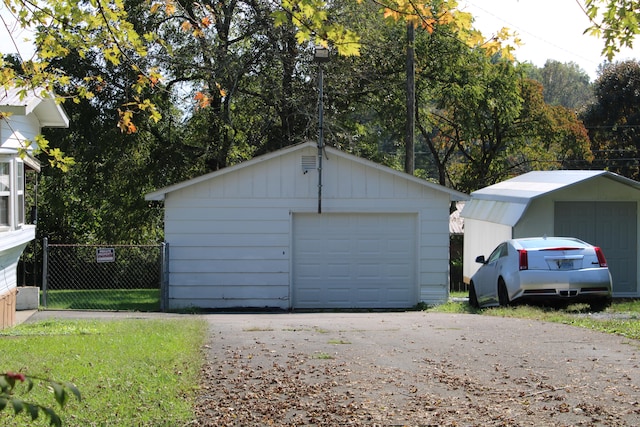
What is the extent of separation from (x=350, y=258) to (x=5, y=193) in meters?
8.66

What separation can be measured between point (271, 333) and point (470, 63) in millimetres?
22250

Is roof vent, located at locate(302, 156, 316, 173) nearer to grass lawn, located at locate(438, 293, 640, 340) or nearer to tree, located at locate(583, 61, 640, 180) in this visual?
grass lawn, located at locate(438, 293, 640, 340)

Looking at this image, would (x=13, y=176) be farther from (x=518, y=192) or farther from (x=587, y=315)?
(x=518, y=192)

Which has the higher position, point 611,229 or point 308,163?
point 308,163

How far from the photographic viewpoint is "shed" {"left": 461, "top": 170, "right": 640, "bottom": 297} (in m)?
20.4

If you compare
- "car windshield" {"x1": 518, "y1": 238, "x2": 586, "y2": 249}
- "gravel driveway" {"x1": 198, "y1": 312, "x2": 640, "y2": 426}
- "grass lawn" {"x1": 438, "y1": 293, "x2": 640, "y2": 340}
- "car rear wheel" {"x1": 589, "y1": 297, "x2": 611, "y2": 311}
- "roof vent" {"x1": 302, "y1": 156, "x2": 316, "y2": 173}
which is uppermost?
"roof vent" {"x1": 302, "y1": 156, "x2": 316, "y2": 173}

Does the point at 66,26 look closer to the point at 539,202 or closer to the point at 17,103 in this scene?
the point at 17,103

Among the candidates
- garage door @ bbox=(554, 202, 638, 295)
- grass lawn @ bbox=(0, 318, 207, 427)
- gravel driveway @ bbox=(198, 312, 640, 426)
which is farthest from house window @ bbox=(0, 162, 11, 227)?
garage door @ bbox=(554, 202, 638, 295)

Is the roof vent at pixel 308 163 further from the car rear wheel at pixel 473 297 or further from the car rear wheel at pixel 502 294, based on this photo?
the car rear wheel at pixel 502 294

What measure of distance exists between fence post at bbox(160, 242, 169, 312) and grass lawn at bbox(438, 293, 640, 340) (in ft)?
20.8

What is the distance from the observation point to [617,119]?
44.4 meters

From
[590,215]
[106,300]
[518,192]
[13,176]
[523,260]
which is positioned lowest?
[106,300]

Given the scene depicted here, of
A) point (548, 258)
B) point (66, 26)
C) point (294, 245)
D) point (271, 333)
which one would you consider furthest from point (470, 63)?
point (66, 26)

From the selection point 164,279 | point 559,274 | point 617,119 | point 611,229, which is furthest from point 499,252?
point 617,119
